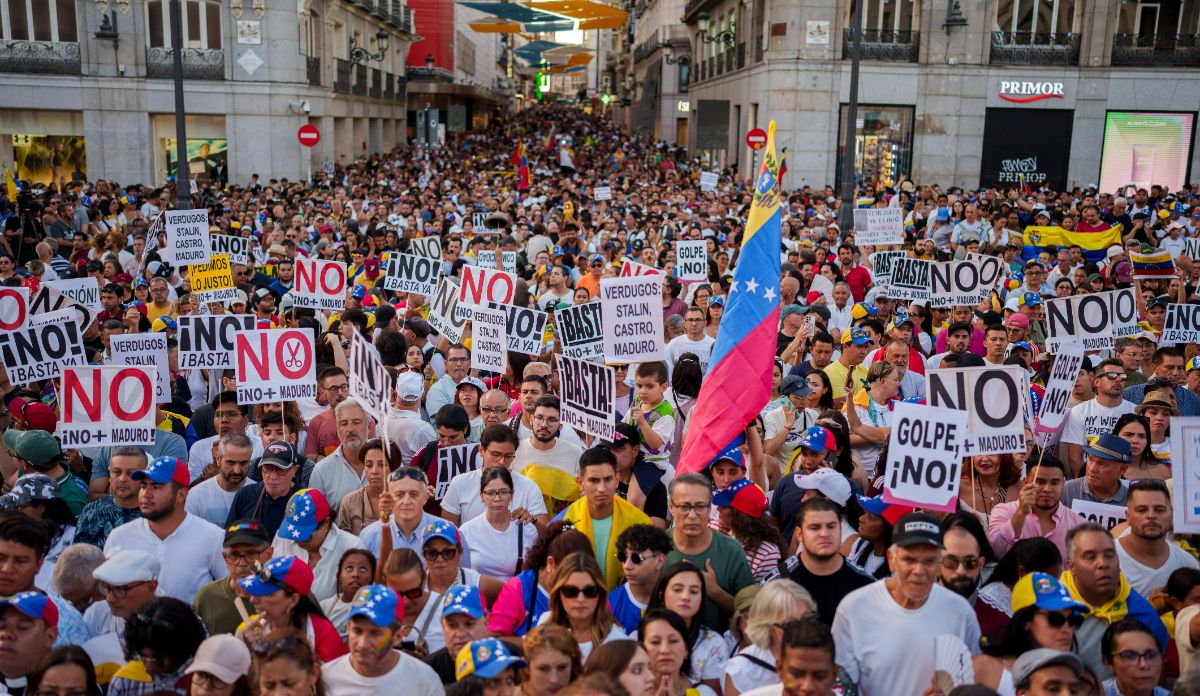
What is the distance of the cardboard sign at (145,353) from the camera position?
30.0 feet

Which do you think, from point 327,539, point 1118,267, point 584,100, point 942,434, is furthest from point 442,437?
point 584,100

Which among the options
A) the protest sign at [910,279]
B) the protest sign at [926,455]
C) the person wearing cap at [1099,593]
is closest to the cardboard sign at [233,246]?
the protest sign at [910,279]

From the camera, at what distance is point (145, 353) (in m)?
9.24

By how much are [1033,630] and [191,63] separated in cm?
3573

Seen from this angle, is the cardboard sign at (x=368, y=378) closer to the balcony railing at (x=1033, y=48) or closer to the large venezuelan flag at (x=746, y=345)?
the large venezuelan flag at (x=746, y=345)

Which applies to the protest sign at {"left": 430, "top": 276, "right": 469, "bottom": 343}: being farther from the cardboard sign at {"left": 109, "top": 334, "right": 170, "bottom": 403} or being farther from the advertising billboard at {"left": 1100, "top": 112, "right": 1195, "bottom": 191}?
the advertising billboard at {"left": 1100, "top": 112, "right": 1195, "bottom": 191}

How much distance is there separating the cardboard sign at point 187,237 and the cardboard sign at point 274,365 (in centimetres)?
624

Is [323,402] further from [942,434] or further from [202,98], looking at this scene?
[202,98]

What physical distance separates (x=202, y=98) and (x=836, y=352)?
29.6m

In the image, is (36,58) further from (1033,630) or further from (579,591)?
(1033,630)

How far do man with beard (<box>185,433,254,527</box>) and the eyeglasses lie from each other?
293 cm

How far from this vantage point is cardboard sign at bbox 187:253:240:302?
40.8ft

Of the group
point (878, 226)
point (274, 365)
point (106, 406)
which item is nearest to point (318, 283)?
point (274, 365)

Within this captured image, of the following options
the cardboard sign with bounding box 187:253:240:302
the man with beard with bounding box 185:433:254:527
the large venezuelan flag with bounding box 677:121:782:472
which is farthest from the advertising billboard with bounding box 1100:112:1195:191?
the man with beard with bounding box 185:433:254:527
